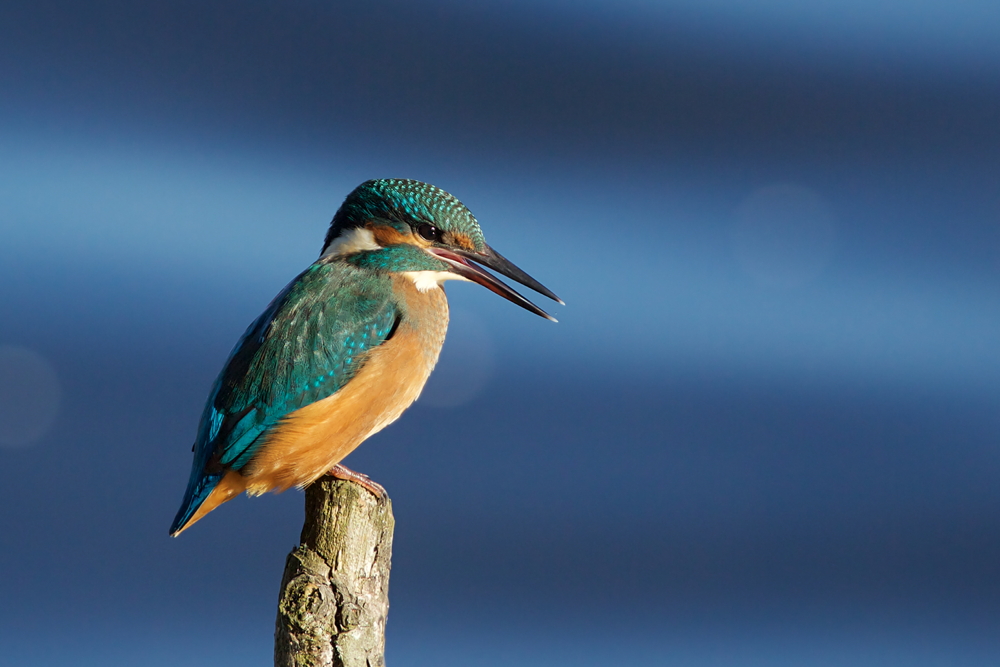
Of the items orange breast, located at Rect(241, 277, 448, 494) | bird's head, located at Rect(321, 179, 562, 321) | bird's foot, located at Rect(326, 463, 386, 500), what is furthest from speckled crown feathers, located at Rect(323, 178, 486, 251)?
bird's foot, located at Rect(326, 463, 386, 500)

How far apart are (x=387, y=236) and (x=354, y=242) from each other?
8 centimetres

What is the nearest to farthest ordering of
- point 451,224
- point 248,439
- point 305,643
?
point 305,643, point 248,439, point 451,224

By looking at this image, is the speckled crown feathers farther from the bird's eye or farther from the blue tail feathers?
the blue tail feathers

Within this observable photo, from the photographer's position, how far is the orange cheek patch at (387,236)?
161 centimetres

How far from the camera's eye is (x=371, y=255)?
159cm

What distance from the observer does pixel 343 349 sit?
147 centimetres

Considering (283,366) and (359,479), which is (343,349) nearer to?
(283,366)

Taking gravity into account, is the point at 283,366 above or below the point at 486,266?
below

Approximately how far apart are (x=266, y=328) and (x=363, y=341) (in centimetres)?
16

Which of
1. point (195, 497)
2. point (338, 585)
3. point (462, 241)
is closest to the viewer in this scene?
point (338, 585)

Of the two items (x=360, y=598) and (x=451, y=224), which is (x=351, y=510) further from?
(x=451, y=224)

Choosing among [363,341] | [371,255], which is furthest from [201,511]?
[371,255]

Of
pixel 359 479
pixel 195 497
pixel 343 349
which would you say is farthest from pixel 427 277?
pixel 195 497

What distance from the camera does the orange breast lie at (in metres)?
1.44
